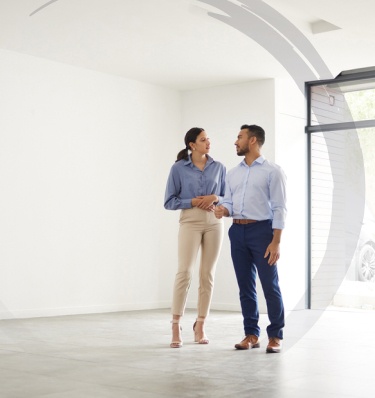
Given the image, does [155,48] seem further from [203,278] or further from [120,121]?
[203,278]

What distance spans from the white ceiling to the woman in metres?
1.32

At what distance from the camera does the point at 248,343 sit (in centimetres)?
477

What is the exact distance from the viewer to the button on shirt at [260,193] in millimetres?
4574

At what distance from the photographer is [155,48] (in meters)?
7.04

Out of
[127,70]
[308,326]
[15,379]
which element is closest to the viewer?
[15,379]

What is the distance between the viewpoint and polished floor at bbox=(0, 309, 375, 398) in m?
3.40

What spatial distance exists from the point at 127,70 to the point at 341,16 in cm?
275

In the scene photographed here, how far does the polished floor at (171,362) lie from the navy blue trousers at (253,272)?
0.20 meters

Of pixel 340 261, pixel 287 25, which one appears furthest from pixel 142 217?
pixel 287 25

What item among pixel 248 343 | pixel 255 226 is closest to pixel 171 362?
pixel 248 343

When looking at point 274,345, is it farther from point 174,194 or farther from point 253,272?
point 174,194

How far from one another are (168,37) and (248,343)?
309 cm
